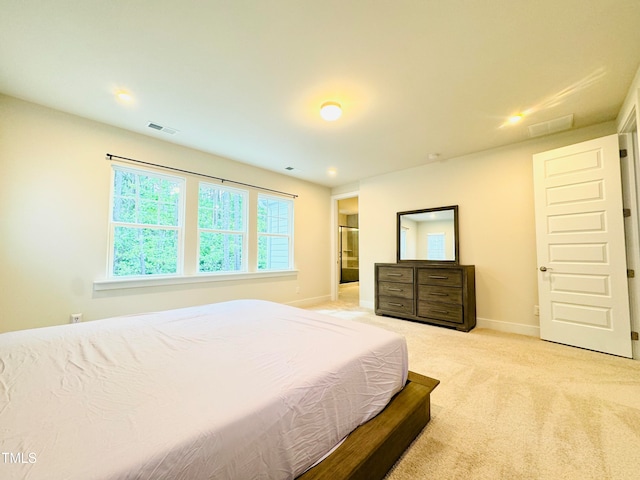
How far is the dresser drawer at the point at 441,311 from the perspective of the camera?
345 centimetres

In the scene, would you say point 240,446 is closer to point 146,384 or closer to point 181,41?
point 146,384

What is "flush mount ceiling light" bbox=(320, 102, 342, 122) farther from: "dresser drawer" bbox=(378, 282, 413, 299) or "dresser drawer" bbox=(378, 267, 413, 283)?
"dresser drawer" bbox=(378, 282, 413, 299)

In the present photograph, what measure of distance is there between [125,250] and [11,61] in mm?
1893

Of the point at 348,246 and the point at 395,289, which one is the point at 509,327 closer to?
the point at 395,289

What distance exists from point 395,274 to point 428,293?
1.86 feet

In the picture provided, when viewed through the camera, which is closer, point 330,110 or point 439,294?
point 330,110

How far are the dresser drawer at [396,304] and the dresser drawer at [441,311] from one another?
0.51 feet

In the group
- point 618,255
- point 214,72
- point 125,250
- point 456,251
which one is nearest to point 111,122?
point 125,250

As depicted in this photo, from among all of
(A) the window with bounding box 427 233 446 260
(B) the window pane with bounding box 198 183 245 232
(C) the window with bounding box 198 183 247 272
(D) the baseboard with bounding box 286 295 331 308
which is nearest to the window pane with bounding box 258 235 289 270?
(C) the window with bounding box 198 183 247 272

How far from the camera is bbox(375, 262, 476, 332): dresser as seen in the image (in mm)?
3444

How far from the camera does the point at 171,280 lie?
3375 mm

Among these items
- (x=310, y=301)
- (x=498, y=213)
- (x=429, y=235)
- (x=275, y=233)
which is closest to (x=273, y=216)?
(x=275, y=233)

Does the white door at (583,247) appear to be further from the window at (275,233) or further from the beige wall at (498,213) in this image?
the window at (275,233)

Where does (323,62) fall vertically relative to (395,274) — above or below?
above
